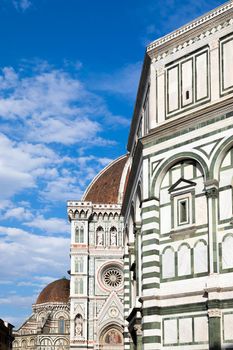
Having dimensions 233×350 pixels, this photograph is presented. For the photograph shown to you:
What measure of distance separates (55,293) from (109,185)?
28796mm

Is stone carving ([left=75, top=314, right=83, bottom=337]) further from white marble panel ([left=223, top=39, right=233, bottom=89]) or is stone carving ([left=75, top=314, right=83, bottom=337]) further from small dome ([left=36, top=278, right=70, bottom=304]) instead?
white marble panel ([left=223, top=39, right=233, bottom=89])

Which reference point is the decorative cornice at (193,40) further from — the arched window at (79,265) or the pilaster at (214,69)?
the arched window at (79,265)

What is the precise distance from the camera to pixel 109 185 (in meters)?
68.4

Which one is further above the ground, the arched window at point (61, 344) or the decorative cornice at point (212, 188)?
the decorative cornice at point (212, 188)

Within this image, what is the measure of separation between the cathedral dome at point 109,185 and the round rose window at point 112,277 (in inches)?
279

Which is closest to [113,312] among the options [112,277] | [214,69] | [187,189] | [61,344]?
[112,277]

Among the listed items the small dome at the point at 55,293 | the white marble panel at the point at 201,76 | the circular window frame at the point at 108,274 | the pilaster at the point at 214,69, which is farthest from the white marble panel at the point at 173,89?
the small dome at the point at 55,293

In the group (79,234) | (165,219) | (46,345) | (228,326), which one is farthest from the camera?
(46,345)

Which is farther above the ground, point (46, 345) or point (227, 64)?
point (227, 64)

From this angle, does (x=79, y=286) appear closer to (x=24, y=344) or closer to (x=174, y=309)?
(x=24, y=344)

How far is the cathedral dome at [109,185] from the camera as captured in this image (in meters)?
66.6

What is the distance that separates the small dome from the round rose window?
31172 mm

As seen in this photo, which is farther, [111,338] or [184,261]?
[111,338]

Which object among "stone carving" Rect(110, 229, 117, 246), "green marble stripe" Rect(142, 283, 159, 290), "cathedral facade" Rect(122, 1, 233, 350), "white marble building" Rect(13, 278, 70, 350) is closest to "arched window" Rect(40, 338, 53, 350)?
"white marble building" Rect(13, 278, 70, 350)
